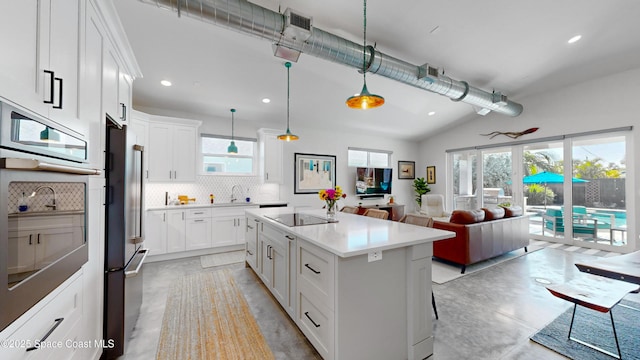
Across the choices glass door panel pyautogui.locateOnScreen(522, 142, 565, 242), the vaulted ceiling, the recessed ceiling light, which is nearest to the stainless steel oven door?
the vaulted ceiling

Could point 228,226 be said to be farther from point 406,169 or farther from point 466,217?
point 406,169

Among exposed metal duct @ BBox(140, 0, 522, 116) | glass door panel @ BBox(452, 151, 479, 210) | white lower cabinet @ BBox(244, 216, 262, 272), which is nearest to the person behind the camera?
exposed metal duct @ BBox(140, 0, 522, 116)

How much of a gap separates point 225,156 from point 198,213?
1369 mm

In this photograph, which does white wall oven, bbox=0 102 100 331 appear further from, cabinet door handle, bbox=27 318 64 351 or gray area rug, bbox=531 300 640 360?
gray area rug, bbox=531 300 640 360

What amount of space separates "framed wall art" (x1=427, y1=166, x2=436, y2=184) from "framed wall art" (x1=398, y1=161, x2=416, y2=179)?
1.46 ft

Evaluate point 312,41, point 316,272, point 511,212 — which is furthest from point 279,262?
point 511,212

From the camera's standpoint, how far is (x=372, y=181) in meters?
7.04

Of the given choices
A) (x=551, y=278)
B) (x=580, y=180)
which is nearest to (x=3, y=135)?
(x=551, y=278)

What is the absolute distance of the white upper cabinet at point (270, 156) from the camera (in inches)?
206

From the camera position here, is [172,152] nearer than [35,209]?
No

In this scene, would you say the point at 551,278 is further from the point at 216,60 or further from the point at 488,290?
the point at 216,60

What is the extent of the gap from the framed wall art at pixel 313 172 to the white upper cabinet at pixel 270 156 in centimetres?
63

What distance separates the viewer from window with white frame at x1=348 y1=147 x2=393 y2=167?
7.00m

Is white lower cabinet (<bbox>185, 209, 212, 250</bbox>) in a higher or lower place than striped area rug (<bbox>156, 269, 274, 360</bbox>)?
higher
